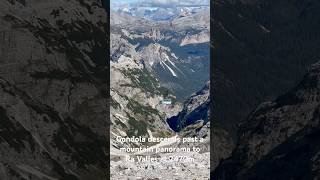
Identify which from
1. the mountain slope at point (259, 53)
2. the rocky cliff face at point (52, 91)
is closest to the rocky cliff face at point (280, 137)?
the mountain slope at point (259, 53)

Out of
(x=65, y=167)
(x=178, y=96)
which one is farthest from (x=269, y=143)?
(x=65, y=167)

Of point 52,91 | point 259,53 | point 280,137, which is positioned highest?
point 259,53

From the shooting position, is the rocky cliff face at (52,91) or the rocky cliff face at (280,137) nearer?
the rocky cliff face at (280,137)

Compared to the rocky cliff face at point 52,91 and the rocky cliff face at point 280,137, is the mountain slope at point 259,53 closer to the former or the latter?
the rocky cliff face at point 280,137

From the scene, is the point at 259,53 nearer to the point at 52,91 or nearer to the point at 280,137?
the point at 280,137

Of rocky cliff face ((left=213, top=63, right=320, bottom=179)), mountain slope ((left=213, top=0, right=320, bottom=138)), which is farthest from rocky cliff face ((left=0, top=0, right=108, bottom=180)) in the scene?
rocky cliff face ((left=213, top=63, right=320, bottom=179))

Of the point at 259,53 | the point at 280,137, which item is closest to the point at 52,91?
the point at 259,53
